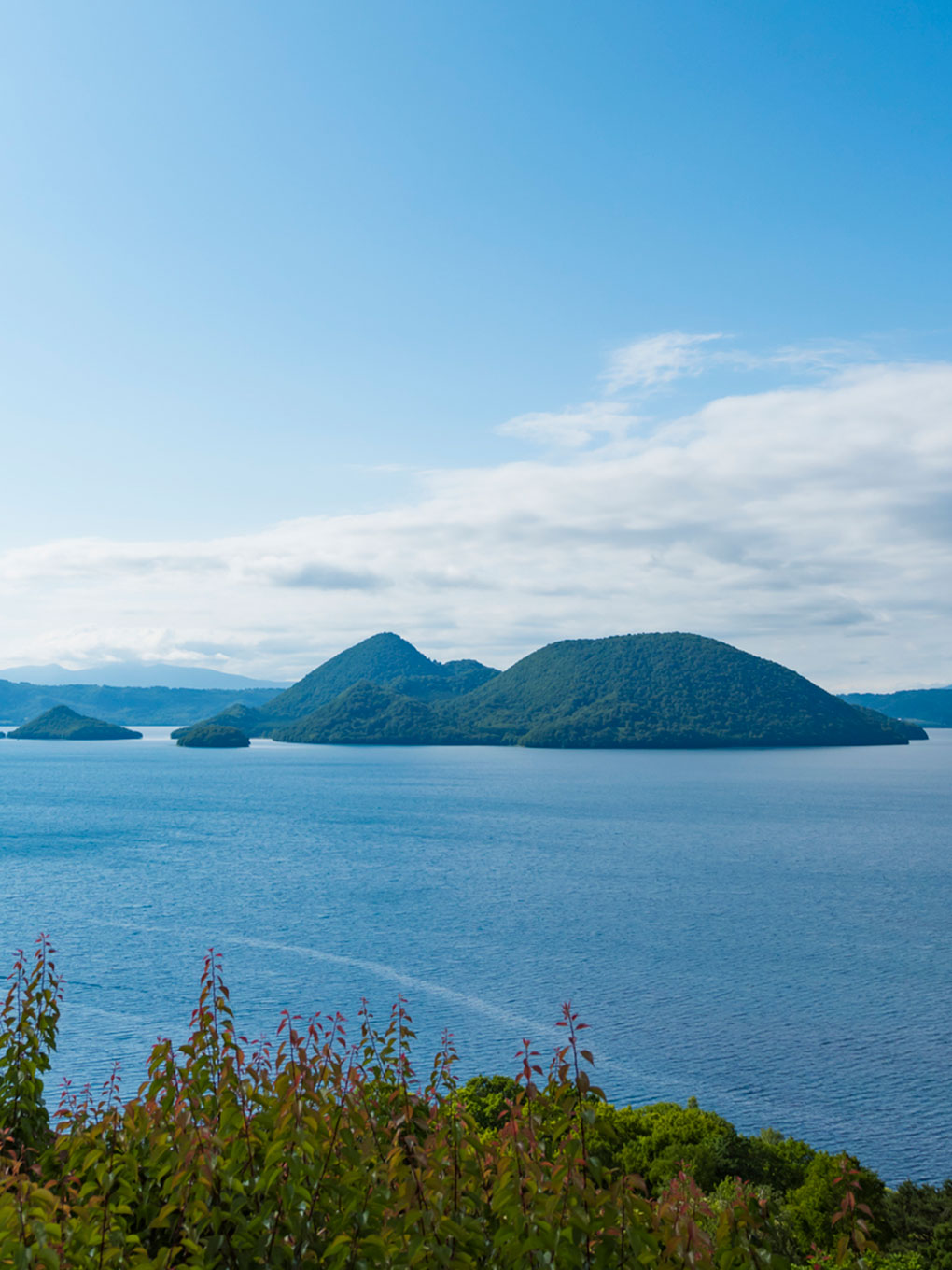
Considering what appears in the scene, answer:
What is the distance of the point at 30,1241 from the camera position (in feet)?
20.1

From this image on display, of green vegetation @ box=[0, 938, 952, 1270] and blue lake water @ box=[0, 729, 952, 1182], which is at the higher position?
green vegetation @ box=[0, 938, 952, 1270]

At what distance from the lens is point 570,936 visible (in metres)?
52.8

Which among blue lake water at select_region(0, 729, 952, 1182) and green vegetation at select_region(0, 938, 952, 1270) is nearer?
green vegetation at select_region(0, 938, 952, 1270)

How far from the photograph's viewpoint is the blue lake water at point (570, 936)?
33.1 m

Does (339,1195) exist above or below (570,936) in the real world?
above

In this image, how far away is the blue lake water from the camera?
3306 centimetres

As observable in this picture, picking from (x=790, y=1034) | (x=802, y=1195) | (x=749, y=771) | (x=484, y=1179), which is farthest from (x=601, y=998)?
(x=749, y=771)

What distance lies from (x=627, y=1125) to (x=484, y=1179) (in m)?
16.0

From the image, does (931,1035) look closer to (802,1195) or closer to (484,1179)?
(802,1195)

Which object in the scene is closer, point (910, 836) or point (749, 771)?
point (910, 836)

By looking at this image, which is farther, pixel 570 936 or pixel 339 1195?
pixel 570 936

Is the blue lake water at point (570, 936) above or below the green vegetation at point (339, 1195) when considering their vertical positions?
below

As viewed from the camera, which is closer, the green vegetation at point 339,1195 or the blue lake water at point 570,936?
the green vegetation at point 339,1195

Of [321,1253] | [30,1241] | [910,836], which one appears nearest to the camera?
[30,1241]
